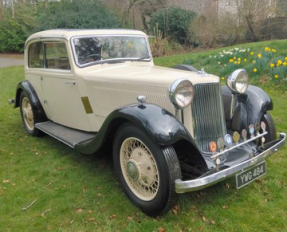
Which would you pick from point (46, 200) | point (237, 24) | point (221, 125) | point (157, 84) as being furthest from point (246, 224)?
point (237, 24)

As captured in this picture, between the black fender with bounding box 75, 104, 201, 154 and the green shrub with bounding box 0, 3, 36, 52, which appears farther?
the green shrub with bounding box 0, 3, 36, 52

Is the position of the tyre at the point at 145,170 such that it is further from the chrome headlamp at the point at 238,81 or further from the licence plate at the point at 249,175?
the chrome headlamp at the point at 238,81

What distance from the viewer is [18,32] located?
18.1 meters

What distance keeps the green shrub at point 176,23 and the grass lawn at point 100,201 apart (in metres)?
12.3

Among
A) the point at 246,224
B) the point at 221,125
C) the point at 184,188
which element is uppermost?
the point at 221,125

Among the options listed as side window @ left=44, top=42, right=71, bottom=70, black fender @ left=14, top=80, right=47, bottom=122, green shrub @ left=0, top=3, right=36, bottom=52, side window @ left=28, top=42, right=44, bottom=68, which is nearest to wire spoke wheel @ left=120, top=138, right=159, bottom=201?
side window @ left=44, top=42, right=71, bottom=70

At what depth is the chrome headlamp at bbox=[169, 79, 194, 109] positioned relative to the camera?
101 inches

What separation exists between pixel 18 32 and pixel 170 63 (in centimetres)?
1207

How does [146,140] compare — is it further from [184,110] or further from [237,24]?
[237,24]

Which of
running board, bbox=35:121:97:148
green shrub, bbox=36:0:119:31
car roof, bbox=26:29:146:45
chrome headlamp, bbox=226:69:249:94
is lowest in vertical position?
running board, bbox=35:121:97:148

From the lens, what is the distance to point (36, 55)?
185 inches

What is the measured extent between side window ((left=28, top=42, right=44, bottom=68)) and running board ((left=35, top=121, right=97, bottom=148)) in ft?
3.09

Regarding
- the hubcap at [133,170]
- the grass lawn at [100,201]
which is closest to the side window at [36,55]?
the grass lawn at [100,201]

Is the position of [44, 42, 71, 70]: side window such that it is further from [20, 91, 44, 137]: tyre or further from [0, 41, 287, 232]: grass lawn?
[0, 41, 287, 232]: grass lawn
